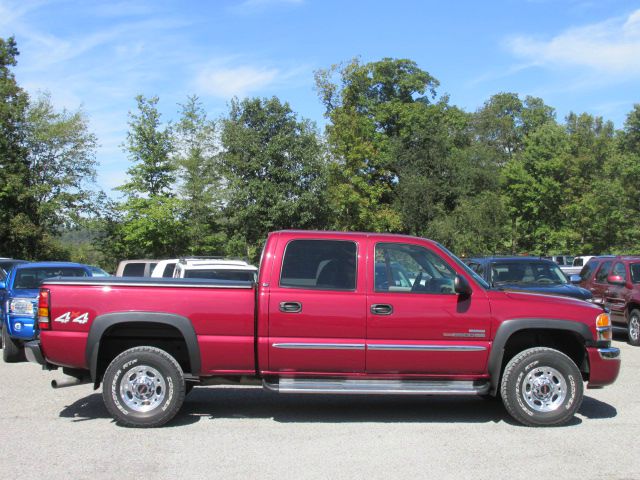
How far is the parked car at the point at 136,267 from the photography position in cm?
1947

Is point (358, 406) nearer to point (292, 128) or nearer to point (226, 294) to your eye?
point (226, 294)

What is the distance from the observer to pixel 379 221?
165ft

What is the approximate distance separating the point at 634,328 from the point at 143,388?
1071cm

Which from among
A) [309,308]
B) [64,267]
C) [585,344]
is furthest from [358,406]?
[64,267]

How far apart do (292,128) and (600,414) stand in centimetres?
3432

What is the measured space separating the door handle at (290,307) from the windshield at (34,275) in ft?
24.4

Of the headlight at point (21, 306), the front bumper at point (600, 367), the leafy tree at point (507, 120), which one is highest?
the leafy tree at point (507, 120)

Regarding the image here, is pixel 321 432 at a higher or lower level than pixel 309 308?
lower

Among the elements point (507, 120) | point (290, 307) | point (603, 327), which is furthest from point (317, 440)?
point (507, 120)

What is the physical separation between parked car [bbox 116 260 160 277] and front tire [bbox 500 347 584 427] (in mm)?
14085

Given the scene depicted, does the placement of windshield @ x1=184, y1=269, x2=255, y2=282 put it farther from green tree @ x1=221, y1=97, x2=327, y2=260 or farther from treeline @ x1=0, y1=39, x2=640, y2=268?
green tree @ x1=221, y1=97, x2=327, y2=260

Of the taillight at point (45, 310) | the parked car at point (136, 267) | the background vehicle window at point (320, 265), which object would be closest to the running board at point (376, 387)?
the background vehicle window at point (320, 265)

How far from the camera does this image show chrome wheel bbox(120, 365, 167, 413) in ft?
22.4

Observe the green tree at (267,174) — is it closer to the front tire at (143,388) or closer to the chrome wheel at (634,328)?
the chrome wheel at (634,328)
